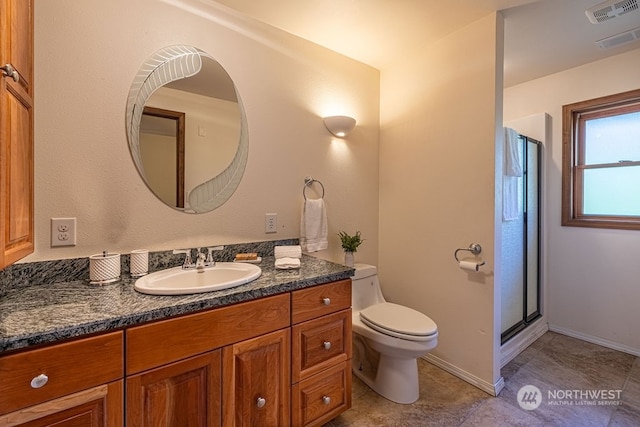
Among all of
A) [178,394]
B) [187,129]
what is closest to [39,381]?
[178,394]

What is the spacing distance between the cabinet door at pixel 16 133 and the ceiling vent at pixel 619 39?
332 cm

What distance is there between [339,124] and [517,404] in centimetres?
213

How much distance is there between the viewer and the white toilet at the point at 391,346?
5.28ft

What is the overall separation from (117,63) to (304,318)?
1514 millimetres

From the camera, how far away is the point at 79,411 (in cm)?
81

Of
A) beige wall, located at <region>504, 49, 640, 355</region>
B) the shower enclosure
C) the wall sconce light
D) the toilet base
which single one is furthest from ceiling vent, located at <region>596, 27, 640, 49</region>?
the toilet base

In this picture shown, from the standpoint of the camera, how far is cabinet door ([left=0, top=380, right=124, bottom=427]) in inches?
29.2

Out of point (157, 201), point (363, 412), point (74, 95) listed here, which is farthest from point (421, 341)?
point (74, 95)

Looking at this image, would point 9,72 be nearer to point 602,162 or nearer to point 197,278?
point 197,278

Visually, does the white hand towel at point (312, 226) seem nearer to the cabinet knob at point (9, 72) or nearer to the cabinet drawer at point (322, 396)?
the cabinet drawer at point (322, 396)

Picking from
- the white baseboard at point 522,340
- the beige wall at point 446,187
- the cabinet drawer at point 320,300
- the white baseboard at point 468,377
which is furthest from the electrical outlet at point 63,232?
the white baseboard at point 522,340

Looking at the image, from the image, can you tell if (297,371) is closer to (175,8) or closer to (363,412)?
(363,412)

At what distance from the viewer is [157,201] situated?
4.80ft

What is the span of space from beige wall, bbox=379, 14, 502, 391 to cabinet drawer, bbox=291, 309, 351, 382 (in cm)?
97
